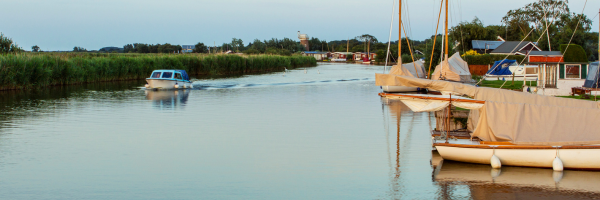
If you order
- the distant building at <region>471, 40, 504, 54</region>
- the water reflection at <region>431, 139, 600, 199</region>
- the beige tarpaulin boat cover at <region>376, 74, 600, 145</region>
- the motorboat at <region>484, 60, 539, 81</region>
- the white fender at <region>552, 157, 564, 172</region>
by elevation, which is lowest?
the water reflection at <region>431, 139, 600, 199</region>

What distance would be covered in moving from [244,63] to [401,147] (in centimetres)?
6090

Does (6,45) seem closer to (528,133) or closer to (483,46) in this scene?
(528,133)

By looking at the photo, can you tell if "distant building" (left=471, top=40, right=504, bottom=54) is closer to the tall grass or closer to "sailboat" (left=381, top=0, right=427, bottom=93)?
the tall grass

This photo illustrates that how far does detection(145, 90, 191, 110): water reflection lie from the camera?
97.0 feet

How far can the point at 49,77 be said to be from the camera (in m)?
42.0

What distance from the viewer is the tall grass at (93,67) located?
38.2 m

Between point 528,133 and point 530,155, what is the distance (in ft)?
2.04

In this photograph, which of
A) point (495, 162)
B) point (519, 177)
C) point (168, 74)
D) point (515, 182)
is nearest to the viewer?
point (515, 182)

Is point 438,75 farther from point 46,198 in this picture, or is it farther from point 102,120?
point 46,198

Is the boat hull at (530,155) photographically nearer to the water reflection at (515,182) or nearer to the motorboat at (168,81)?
the water reflection at (515,182)

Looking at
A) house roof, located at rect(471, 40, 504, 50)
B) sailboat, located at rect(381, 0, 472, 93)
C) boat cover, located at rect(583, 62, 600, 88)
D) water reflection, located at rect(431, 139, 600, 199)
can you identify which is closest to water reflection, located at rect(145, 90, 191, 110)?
sailboat, located at rect(381, 0, 472, 93)

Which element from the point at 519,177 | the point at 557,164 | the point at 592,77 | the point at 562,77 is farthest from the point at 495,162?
the point at 562,77

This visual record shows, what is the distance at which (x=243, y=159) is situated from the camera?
15062 millimetres

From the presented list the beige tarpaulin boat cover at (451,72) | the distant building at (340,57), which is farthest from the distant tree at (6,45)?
the distant building at (340,57)
